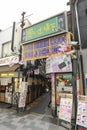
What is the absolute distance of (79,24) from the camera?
30.0ft

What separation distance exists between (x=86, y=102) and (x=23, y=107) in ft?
20.6

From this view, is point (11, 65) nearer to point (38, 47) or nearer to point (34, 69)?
point (34, 69)

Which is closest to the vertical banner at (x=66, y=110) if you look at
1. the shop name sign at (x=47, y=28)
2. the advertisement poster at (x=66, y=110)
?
the advertisement poster at (x=66, y=110)

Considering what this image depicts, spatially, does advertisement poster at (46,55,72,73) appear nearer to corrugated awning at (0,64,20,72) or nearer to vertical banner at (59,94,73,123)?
vertical banner at (59,94,73,123)

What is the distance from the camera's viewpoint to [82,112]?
22.5 feet

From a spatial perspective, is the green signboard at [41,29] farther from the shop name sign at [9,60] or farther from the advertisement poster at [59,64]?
the shop name sign at [9,60]

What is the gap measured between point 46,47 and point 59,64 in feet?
4.88

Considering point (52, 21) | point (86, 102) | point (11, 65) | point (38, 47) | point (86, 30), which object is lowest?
point (86, 102)

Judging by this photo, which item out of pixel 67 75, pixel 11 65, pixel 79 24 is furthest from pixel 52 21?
pixel 11 65

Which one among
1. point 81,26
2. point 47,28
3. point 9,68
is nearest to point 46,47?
point 47,28

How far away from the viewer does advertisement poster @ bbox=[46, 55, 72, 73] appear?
9461 mm

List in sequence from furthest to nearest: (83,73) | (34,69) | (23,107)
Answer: (34,69) → (23,107) → (83,73)

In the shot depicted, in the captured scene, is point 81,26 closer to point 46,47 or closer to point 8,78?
point 46,47

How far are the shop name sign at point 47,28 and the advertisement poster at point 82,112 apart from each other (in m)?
4.52
